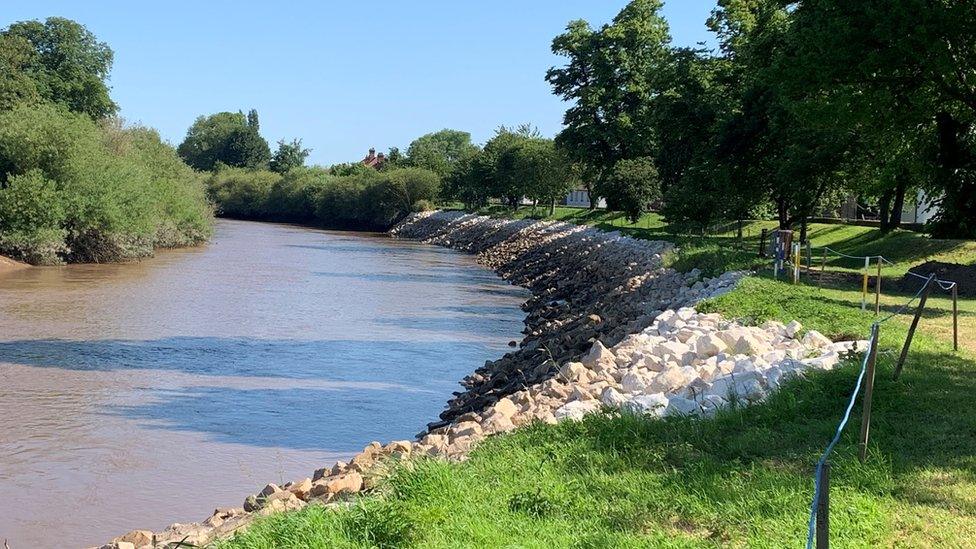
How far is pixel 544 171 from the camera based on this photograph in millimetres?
71562

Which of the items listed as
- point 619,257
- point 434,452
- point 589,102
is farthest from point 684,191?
point 434,452

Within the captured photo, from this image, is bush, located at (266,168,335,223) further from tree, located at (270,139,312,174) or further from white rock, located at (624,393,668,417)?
white rock, located at (624,393,668,417)

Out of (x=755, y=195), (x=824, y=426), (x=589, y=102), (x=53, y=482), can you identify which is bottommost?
(x=53, y=482)

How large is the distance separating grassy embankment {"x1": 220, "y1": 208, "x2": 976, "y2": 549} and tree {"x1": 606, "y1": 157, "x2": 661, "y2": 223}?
125 ft

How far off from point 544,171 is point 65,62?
119 ft

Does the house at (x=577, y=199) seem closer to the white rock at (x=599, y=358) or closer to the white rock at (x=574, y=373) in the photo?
the white rock at (x=599, y=358)

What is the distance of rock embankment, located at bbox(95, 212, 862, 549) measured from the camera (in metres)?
8.59

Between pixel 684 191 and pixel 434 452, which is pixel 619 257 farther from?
pixel 434 452

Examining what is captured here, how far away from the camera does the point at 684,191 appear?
3462cm

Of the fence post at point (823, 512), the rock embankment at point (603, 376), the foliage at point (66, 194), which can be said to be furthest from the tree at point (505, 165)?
the fence post at point (823, 512)

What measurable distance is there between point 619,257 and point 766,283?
1769 centimetres

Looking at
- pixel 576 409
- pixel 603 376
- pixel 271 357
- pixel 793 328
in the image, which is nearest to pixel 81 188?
pixel 271 357

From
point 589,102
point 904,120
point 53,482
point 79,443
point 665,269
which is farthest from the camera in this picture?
point 589,102

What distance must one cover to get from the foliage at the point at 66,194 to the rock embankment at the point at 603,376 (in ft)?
78.8
